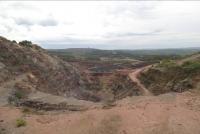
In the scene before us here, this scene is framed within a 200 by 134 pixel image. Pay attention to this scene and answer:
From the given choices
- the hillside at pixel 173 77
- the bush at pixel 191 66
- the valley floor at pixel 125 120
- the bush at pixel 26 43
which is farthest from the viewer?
the bush at pixel 26 43

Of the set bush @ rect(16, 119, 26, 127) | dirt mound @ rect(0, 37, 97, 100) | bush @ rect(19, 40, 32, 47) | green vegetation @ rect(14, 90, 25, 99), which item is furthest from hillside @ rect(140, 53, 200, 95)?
bush @ rect(19, 40, 32, 47)

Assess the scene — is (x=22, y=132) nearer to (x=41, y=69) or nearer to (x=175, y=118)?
(x=175, y=118)

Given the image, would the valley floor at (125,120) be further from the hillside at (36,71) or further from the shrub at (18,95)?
the hillside at (36,71)

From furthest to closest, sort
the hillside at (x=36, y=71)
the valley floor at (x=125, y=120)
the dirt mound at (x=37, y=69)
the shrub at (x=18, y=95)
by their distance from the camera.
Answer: the dirt mound at (x=37, y=69) < the hillside at (x=36, y=71) < the shrub at (x=18, y=95) < the valley floor at (x=125, y=120)

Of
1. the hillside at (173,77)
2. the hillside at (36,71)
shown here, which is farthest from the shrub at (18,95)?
the hillside at (173,77)

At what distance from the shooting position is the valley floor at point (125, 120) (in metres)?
17.7

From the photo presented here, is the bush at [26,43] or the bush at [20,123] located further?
the bush at [26,43]

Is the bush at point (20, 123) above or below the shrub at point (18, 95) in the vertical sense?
below

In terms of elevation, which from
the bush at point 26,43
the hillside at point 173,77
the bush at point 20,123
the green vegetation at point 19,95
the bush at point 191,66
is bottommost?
the bush at point 20,123

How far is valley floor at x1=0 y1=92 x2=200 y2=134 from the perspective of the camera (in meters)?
17.7

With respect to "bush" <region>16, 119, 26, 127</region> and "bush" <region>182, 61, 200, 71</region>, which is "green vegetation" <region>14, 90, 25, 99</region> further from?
"bush" <region>182, 61, 200, 71</region>

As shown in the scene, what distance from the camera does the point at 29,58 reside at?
40156 millimetres

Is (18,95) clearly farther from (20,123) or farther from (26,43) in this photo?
(26,43)

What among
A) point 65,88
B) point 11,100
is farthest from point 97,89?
point 11,100
